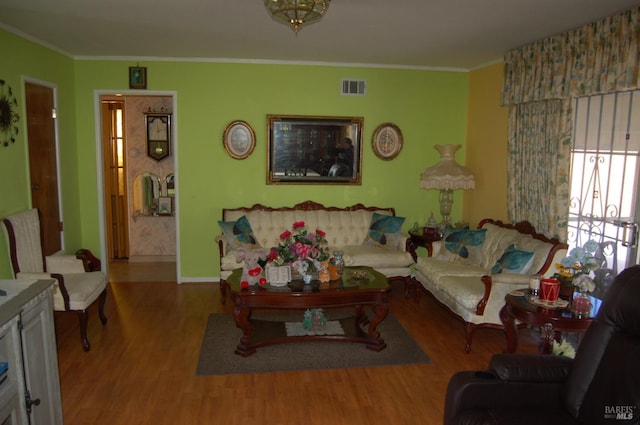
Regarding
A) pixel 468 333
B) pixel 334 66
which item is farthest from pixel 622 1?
pixel 334 66

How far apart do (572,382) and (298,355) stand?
210 cm

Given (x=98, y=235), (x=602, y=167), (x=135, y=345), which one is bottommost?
(x=135, y=345)

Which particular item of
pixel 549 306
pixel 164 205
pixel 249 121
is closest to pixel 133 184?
pixel 164 205

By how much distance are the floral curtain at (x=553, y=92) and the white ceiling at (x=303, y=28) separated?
5.7 inches

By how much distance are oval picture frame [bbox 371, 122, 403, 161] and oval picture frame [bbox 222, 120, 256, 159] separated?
58.6 inches

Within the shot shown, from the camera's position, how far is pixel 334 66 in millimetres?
5727

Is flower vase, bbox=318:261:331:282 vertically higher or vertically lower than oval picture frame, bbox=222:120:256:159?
lower

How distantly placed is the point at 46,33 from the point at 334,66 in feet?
9.79

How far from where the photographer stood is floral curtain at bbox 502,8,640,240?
3557 mm

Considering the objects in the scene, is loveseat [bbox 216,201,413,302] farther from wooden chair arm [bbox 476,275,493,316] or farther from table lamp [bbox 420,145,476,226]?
wooden chair arm [bbox 476,275,493,316]

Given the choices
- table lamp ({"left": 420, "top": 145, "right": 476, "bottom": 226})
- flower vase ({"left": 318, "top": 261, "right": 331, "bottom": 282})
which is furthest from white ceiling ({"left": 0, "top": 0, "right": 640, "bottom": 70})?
flower vase ({"left": 318, "top": 261, "right": 331, "bottom": 282})

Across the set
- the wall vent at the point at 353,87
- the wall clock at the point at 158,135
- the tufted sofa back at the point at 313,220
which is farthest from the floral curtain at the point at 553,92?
the wall clock at the point at 158,135

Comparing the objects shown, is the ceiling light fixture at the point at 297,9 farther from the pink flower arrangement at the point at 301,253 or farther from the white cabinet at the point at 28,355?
the white cabinet at the point at 28,355

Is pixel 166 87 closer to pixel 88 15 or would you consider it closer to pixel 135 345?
pixel 88 15
